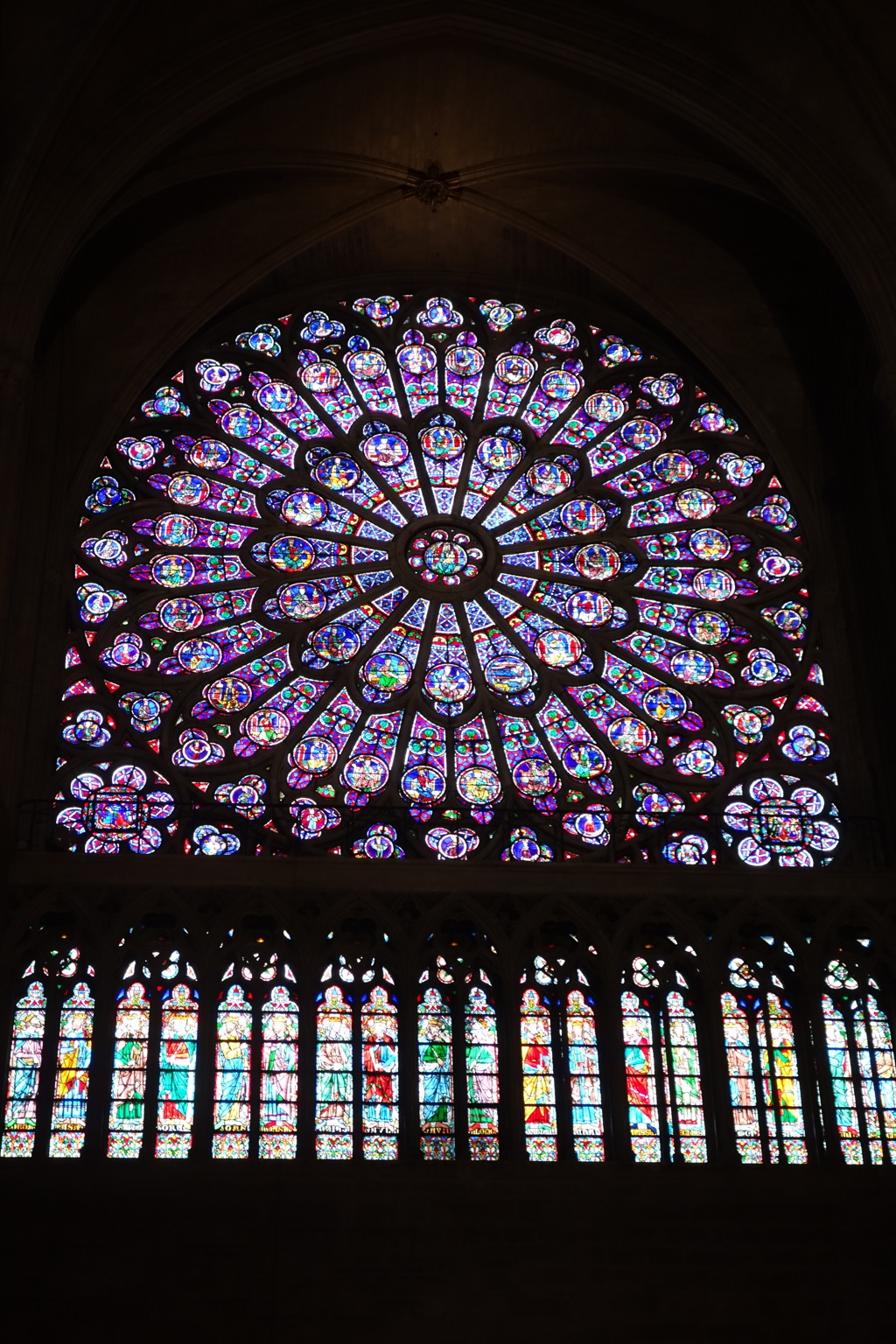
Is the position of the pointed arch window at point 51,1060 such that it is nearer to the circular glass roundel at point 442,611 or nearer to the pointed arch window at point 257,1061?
the pointed arch window at point 257,1061

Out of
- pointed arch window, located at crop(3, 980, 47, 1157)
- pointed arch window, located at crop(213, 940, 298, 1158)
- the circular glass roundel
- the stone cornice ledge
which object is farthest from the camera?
the circular glass roundel

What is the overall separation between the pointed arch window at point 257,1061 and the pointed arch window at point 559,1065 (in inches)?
59.4

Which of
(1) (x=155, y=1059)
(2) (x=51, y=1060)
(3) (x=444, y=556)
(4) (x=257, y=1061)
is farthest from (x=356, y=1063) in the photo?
(3) (x=444, y=556)

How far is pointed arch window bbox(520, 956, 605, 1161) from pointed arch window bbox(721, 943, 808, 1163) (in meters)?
0.90

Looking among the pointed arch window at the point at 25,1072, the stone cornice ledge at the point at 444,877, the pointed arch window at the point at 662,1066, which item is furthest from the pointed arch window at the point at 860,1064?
the pointed arch window at the point at 25,1072

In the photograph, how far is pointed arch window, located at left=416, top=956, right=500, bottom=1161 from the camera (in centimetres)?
1129

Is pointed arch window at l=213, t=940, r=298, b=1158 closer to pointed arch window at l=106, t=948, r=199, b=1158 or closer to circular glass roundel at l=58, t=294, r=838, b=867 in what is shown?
pointed arch window at l=106, t=948, r=199, b=1158

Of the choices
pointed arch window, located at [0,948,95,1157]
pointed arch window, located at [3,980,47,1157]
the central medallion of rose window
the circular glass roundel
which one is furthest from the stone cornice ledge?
the central medallion of rose window

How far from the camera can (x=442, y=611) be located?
556 inches

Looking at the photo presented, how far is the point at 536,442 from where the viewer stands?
15.0 meters

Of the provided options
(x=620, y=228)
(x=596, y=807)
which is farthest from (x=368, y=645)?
(x=620, y=228)

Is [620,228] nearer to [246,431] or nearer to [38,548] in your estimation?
[246,431]

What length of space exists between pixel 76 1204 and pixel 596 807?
4503 millimetres

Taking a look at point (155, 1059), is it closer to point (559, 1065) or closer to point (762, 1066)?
point (559, 1065)
